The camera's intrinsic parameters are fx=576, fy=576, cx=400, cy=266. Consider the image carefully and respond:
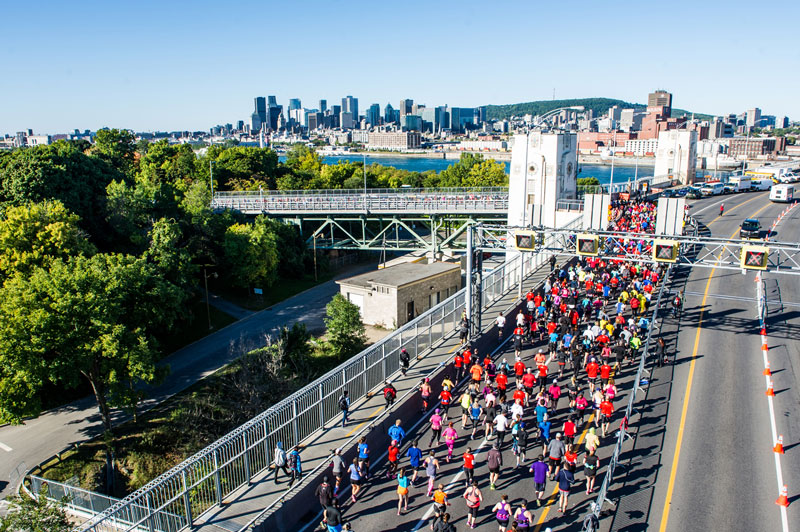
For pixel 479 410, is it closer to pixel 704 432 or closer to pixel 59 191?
pixel 704 432

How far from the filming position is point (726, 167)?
155 meters

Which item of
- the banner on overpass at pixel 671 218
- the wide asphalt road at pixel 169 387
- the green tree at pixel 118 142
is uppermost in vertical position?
the green tree at pixel 118 142

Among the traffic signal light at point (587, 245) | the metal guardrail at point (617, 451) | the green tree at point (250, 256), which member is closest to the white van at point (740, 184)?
the metal guardrail at point (617, 451)

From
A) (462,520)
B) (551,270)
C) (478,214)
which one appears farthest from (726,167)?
(462,520)

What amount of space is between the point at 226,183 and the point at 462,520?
213ft

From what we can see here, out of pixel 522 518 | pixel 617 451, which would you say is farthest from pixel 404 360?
pixel 522 518

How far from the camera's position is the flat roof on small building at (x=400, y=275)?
1384 inches

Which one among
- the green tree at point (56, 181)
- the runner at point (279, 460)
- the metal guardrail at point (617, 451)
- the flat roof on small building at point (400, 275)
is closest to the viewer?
the metal guardrail at point (617, 451)

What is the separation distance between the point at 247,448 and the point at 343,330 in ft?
53.6

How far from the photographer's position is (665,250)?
20.0 meters

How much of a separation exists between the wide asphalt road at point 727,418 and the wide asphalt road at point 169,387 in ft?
67.9

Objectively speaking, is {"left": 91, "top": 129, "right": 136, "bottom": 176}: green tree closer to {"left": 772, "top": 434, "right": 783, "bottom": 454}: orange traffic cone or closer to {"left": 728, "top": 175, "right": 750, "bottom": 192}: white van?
{"left": 728, "top": 175, "right": 750, "bottom": 192}: white van

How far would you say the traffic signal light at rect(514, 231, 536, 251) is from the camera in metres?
22.3

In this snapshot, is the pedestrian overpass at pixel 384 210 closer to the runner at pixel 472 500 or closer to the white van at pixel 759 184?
the runner at pixel 472 500
